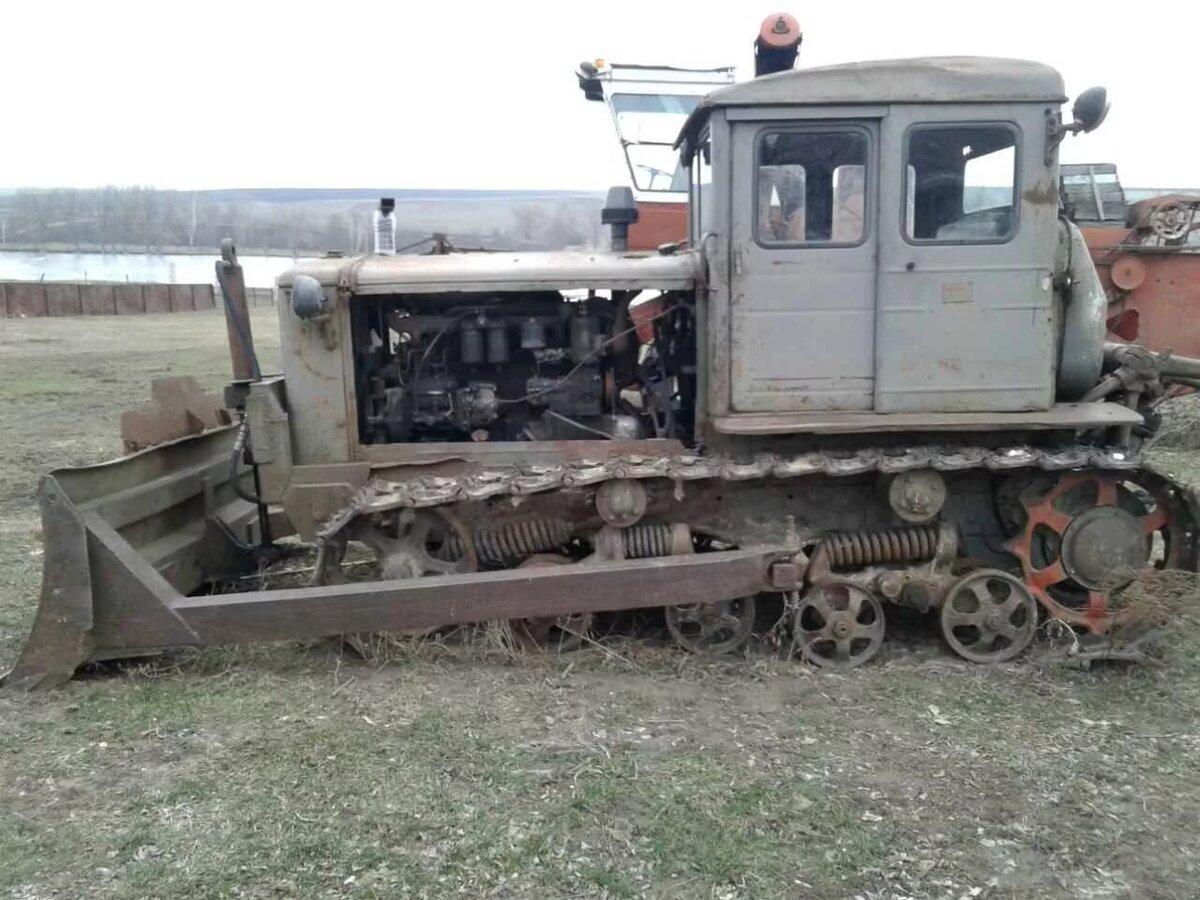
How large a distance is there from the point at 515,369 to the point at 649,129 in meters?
8.53

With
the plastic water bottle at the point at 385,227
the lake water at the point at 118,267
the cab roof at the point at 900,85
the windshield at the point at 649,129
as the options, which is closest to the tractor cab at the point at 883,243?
the cab roof at the point at 900,85

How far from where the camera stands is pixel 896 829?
3.90m

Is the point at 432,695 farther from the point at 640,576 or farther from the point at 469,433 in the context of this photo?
the point at 469,433

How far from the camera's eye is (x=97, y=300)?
112ft

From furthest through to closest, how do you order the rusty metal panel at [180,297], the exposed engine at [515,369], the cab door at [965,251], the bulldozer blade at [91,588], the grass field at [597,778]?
the rusty metal panel at [180,297]
the exposed engine at [515,369]
the cab door at [965,251]
the bulldozer blade at [91,588]
the grass field at [597,778]

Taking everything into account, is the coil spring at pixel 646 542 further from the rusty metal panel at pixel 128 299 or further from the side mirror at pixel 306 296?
the rusty metal panel at pixel 128 299

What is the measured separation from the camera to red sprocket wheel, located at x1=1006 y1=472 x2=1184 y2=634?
18.4 ft

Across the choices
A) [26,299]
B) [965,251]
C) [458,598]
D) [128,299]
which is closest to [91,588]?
[458,598]

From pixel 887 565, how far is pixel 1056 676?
969mm

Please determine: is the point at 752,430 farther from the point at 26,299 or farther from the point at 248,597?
the point at 26,299

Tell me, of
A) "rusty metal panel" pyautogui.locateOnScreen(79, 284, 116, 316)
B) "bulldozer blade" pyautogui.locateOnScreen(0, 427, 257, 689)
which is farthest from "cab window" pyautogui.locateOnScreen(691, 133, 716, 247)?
"rusty metal panel" pyautogui.locateOnScreen(79, 284, 116, 316)

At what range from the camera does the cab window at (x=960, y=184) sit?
536cm

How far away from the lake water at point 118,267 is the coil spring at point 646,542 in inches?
1579

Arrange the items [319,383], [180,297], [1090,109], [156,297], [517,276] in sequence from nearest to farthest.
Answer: [1090,109] < [517,276] < [319,383] < [156,297] < [180,297]
